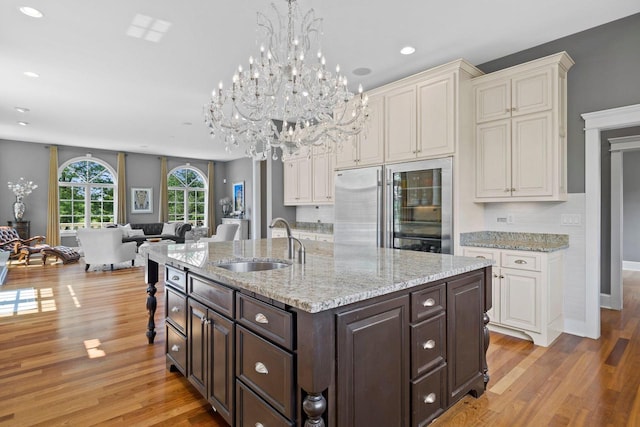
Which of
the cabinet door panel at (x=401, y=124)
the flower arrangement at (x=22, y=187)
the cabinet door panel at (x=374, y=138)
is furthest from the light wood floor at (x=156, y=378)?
the flower arrangement at (x=22, y=187)

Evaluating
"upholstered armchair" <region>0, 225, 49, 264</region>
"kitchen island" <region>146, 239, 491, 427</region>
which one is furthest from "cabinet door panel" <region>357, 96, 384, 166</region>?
"upholstered armchair" <region>0, 225, 49, 264</region>

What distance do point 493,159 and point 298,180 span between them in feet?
9.79

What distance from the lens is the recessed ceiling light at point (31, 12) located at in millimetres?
2775

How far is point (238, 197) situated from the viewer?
11.5 m

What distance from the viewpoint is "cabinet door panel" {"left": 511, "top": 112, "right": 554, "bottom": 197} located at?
320cm

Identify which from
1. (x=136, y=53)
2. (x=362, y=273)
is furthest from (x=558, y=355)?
(x=136, y=53)

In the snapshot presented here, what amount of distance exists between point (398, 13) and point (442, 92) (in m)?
1.02

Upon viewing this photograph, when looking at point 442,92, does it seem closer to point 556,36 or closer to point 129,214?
point 556,36

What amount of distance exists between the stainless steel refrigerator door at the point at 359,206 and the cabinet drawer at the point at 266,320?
2.78 meters

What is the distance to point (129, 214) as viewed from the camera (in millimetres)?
10117

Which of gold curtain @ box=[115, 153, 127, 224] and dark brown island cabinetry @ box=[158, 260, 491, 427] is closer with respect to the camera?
dark brown island cabinetry @ box=[158, 260, 491, 427]

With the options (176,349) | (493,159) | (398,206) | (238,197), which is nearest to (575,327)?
(493,159)

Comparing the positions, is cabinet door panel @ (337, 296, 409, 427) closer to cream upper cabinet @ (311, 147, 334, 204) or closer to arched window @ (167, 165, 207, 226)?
cream upper cabinet @ (311, 147, 334, 204)

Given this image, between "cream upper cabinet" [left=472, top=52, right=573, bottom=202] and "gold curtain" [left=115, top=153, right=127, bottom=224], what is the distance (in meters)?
9.54
